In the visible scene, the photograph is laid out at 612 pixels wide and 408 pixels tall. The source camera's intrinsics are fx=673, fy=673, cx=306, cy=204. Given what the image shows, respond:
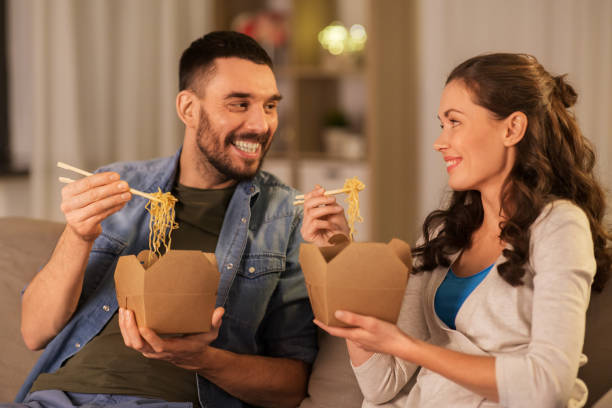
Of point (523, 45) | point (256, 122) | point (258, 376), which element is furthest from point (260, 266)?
point (523, 45)

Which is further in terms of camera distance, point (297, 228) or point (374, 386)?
point (297, 228)

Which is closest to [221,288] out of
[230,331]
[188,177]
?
[230,331]

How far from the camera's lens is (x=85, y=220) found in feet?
4.53

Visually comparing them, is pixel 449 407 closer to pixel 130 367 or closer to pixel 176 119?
pixel 130 367

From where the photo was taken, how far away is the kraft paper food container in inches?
46.8

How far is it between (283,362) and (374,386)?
334mm

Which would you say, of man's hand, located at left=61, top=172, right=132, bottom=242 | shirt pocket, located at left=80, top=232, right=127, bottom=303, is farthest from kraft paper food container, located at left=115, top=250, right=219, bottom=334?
shirt pocket, located at left=80, top=232, right=127, bottom=303

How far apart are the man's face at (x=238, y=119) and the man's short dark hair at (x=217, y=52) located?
2 cm

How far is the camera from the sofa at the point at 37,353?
133cm

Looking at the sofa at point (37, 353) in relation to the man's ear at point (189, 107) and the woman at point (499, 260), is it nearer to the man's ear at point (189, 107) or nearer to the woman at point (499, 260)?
the woman at point (499, 260)

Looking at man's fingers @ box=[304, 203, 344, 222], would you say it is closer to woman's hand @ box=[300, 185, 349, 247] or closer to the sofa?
woman's hand @ box=[300, 185, 349, 247]

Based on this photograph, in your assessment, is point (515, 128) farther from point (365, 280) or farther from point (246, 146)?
point (246, 146)

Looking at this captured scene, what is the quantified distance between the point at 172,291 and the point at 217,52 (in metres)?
0.78

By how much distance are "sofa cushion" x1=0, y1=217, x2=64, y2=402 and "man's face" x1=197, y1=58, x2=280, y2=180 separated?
0.54 m
